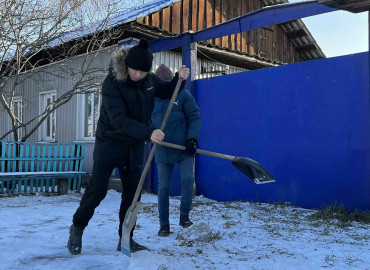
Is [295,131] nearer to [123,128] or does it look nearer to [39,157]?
[123,128]

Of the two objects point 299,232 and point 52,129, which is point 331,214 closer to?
point 299,232

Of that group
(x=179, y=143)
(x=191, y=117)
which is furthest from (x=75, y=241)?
(x=191, y=117)

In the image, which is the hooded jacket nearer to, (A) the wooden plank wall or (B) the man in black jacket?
(B) the man in black jacket

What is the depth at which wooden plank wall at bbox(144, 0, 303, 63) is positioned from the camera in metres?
9.01

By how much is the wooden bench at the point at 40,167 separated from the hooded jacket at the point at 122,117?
4132mm

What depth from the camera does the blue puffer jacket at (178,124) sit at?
12.6 ft

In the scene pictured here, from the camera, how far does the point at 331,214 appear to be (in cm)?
451

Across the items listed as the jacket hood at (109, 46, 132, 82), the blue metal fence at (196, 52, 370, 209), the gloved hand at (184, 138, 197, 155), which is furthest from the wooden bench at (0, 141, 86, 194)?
the jacket hood at (109, 46, 132, 82)

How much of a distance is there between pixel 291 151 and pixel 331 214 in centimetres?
105

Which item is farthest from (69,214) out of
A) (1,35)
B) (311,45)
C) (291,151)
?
(311,45)

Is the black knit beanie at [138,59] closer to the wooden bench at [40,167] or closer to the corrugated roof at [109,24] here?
the wooden bench at [40,167]

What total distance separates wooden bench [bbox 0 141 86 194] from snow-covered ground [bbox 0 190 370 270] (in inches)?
60.5

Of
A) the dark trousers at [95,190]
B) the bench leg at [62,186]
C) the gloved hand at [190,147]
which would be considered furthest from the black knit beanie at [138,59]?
the bench leg at [62,186]

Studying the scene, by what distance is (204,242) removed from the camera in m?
3.45
